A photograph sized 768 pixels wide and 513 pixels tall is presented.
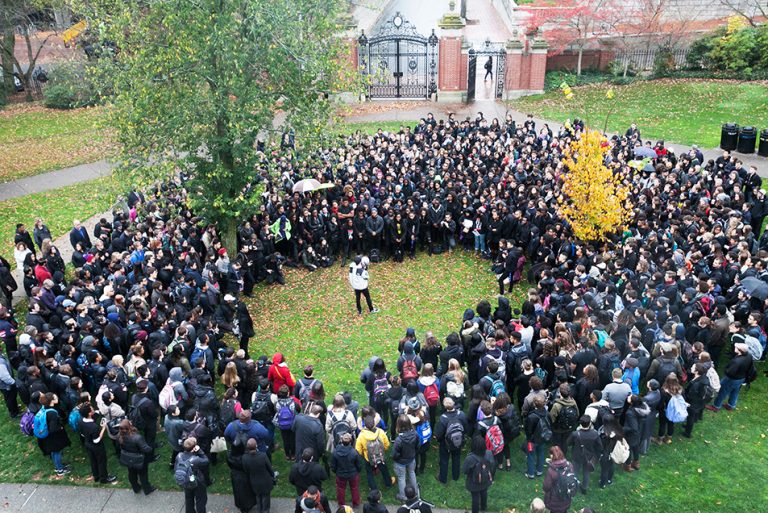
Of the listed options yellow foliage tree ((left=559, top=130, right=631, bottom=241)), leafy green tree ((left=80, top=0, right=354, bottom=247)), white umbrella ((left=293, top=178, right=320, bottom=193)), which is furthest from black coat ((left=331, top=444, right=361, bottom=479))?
white umbrella ((left=293, top=178, right=320, bottom=193))

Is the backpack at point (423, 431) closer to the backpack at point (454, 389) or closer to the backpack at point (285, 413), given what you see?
the backpack at point (454, 389)

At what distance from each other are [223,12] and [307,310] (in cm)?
719

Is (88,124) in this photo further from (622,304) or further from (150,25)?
(622,304)

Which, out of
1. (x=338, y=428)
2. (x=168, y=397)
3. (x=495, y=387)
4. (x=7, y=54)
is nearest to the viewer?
(x=338, y=428)

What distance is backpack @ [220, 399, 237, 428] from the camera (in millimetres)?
10289

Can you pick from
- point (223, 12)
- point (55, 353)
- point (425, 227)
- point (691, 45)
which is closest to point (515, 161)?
point (425, 227)

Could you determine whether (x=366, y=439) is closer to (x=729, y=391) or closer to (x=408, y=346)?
(x=408, y=346)

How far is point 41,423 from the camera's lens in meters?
10.5

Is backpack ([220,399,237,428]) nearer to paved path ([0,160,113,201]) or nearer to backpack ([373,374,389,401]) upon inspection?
backpack ([373,374,389,401])

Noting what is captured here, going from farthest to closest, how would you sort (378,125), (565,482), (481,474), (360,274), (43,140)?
(43,140)
(378,125)
(360,274)
(481,474)
(565,482)

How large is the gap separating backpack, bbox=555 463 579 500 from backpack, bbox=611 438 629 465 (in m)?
1.57

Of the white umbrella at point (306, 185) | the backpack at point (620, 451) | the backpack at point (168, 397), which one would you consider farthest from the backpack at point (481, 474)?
the white umbrella at point (306, 185)

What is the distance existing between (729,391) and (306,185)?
1147 centimetres

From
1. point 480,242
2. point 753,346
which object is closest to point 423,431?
point 753,346
